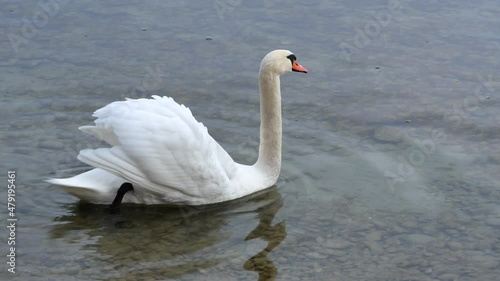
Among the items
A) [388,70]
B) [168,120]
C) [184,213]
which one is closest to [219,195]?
[184,213]

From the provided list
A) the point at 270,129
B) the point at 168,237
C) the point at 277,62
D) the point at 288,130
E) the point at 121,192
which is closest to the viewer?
Result: the point at 168,237

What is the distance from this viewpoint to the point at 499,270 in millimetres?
6402

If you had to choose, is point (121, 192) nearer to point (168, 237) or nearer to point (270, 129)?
point (168, 237)

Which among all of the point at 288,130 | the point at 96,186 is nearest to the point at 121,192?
the point at 96,186

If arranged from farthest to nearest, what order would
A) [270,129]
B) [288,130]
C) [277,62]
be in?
[288,130] < [270,129] < [277,62]

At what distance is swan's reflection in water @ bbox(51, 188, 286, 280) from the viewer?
6.20m

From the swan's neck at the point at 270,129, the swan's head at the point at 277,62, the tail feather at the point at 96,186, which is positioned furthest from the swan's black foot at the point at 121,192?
the swan's head at the point at 277,62

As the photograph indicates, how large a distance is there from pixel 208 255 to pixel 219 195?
867 mm

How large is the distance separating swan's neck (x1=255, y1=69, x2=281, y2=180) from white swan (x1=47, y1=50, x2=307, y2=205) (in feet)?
1.16

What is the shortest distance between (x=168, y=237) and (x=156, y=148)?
25.0 inches

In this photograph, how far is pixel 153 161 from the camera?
22.2 ft

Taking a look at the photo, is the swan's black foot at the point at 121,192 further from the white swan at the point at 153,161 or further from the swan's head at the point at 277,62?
the swan's head at the point at 277,62

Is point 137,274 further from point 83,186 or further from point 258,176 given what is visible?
point 258,176

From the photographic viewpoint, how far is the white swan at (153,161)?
671 centimetres
